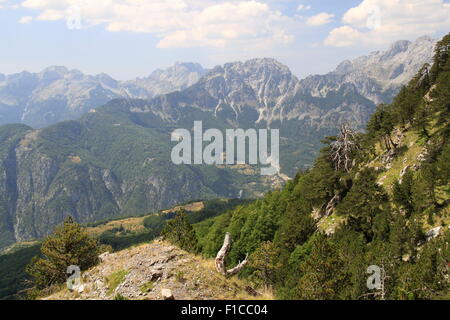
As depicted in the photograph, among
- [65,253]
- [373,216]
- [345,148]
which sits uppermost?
[345,148]

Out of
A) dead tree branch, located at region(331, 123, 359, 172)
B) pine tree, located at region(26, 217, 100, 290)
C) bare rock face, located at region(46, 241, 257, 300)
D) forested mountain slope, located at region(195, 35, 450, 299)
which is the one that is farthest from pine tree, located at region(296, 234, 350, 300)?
dead tree branch, located at region(331, 123, 359, 172)

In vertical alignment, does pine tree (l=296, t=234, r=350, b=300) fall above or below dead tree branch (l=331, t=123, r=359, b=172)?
below

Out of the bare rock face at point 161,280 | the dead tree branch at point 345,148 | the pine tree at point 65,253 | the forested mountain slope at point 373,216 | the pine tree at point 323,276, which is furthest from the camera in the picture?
the dead tree branch at point 345,148

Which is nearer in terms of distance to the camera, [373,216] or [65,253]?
[65,253]

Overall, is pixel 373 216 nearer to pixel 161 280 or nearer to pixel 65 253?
pixel 161 280

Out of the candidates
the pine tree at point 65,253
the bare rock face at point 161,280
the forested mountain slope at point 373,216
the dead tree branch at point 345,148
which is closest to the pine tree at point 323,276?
the forested mountain slope at point 373,216

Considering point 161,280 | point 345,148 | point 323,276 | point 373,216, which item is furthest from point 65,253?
point 345,148


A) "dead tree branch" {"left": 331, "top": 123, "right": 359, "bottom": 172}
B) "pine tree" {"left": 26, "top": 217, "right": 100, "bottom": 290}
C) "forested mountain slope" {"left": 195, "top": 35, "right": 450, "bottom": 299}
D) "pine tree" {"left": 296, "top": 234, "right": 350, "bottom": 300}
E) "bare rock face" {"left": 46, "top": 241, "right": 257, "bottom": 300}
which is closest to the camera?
"bare rock face" {"left": 46, "top": 241, "right": 257, "bottom": 300}

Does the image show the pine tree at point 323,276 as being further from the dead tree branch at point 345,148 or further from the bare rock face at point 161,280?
the dead tree branch at point 345,148

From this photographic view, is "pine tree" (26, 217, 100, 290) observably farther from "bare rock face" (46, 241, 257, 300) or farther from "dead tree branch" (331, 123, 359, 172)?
"dead tree branch" (331, 123, 359, 172)

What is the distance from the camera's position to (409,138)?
76188 millimetres

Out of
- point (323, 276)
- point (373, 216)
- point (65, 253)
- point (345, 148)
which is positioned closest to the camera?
point (323, 276)

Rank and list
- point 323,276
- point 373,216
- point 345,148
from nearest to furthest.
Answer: point 323,276 < point 373,216 < point 345,148
